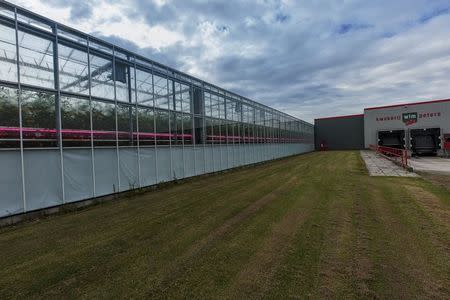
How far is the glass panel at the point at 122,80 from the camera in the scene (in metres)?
9.70

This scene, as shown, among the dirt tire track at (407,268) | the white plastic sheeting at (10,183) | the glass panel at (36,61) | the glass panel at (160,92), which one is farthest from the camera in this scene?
the glass panel at (160,92)

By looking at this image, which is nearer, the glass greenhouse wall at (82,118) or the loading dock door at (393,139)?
the glass greenhouse wall at (82,118)

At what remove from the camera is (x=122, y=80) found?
9969mm

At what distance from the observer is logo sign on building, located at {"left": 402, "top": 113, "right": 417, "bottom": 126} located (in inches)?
1361

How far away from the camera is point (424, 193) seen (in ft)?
27.3

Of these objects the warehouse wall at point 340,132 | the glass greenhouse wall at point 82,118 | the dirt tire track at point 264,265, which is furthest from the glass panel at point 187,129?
the warehouse wall at point 340,132

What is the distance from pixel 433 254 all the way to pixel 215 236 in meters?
3.48

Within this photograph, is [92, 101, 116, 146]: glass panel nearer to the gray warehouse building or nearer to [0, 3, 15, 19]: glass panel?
[0, 3, 15, 19]: glass panel

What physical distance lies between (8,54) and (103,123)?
3081 mm

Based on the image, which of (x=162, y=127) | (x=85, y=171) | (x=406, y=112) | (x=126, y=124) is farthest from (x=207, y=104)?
(x=406, y=112)

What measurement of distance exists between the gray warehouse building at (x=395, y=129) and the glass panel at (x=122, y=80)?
2700cm

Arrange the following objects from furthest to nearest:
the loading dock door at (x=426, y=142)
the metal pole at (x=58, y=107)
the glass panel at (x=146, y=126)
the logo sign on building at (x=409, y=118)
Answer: the logo sign on building at (x=409, y=118) → the loading dock door at (x=426, y=142) → the glass panel at (x=146, y=126) → the metal pole at (x=58, y=107)

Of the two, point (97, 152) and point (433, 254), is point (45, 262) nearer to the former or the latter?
point (97, 152)

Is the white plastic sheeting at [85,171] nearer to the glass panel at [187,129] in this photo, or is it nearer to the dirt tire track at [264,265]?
the glass panel at [187,129]
